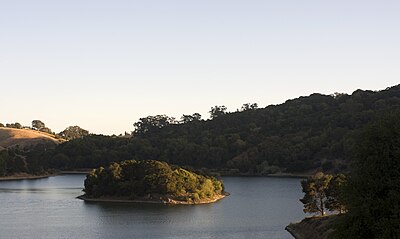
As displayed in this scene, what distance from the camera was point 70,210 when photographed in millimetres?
124625

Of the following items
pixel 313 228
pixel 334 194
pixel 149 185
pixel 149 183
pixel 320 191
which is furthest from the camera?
pixel 149 185

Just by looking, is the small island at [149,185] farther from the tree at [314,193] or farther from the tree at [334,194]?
the tree at [334,194]

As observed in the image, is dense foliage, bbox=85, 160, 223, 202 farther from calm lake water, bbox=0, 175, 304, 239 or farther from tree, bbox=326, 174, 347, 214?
tree, bbox=326, 174, 347, 214

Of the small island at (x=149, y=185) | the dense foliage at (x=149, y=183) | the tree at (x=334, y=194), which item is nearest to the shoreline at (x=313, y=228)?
the tree at (x=334, y=194)

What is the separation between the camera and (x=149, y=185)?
14625 centimetres

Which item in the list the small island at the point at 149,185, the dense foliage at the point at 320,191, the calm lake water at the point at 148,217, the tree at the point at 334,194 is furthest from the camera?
the small island at the point at 149,185

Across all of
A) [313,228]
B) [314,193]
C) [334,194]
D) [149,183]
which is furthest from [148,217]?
[334,194]

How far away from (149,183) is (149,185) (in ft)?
2.15

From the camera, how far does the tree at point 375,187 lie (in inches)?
1750

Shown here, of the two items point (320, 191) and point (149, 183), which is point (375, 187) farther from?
point (149, 183)

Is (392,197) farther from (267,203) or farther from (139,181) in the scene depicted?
(139,181)

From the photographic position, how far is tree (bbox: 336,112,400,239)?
146 feet

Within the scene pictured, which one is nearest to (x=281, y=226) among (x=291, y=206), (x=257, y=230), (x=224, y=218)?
(x=257, y=230)

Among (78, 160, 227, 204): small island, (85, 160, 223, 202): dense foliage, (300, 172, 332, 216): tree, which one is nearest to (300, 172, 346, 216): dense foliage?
(300, 172, 332, 216): tree
